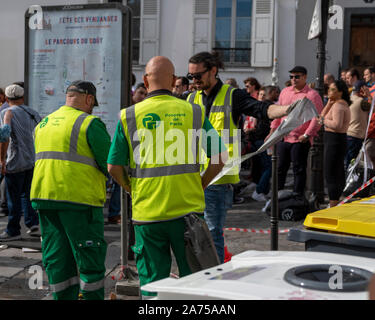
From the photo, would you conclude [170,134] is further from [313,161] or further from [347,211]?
[313,161]

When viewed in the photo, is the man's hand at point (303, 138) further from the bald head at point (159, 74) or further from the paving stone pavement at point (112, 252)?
the bald head at point (159, 74)

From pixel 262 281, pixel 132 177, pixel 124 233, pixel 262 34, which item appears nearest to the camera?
pixel 262 281

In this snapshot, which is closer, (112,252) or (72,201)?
(72,201)

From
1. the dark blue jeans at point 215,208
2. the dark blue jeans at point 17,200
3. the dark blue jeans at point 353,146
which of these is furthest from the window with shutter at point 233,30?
the dark blue jeans at point 215,208

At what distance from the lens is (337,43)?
1702 centimetres

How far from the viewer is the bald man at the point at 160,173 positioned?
3.21m

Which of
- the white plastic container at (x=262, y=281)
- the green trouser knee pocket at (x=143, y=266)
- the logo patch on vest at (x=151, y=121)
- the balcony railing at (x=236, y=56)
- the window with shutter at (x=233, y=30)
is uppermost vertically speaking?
the window with shutter at (x=233, y=30)

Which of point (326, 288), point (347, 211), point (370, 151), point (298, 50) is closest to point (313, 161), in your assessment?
point (370, 151)

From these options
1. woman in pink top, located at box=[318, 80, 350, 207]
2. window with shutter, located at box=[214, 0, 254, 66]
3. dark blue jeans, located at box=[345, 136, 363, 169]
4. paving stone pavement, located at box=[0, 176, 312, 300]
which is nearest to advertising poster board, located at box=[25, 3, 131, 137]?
paving stone pavement, located at box=[0, 176, 312, 300]

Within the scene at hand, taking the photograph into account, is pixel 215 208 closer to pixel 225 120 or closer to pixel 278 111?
pixel 225 120

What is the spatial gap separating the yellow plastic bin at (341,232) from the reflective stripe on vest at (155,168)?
730 millimetres

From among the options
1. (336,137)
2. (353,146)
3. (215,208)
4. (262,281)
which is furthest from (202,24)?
(262,281)

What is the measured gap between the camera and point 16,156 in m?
6.77

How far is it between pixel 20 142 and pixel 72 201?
11.2ft
